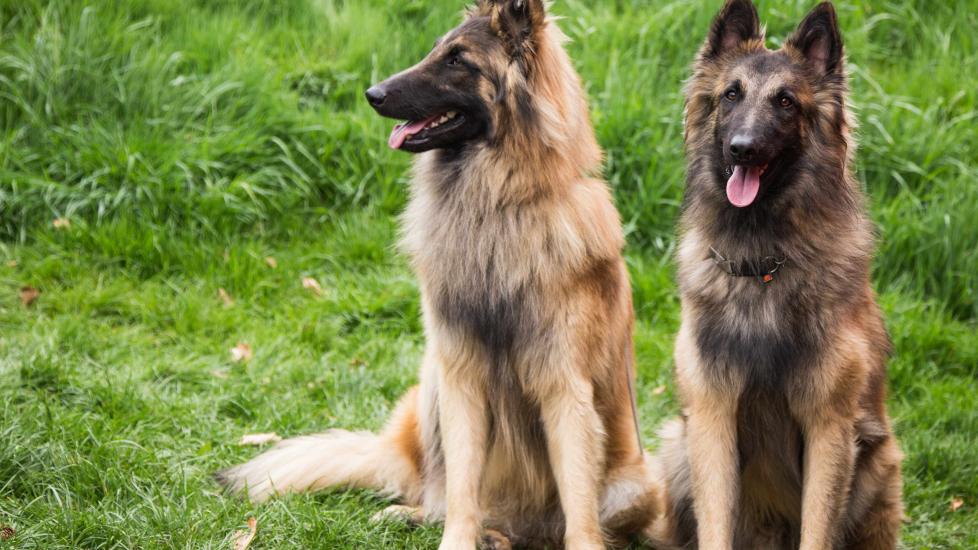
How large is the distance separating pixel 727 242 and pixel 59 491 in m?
2.66

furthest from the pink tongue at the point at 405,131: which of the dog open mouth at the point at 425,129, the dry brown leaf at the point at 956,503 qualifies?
the dry brown leaf at the point at 956,503

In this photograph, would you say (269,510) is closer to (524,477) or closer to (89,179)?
(524,477)

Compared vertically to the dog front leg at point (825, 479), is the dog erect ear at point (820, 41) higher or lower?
higher

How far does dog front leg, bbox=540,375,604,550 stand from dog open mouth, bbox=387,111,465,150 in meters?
1.05

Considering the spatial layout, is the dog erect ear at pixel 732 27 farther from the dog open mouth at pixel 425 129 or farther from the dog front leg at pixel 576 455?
the dog front leg at pixel 576 455

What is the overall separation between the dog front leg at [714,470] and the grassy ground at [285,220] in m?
1.11

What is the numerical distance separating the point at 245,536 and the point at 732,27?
8.35 ft

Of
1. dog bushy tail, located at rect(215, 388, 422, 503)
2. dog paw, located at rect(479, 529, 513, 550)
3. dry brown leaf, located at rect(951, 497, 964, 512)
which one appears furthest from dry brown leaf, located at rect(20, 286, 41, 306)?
dry brown leaf, located at rect(951, 497, 964, 512)

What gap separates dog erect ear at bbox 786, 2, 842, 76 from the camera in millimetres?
3324

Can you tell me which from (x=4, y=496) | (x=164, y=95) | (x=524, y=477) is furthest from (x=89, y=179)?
(x=524, y=477)

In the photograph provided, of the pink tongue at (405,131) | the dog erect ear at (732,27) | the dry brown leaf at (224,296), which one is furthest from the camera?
the dry brown leaf at (224,296)

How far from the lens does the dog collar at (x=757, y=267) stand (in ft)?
11.0

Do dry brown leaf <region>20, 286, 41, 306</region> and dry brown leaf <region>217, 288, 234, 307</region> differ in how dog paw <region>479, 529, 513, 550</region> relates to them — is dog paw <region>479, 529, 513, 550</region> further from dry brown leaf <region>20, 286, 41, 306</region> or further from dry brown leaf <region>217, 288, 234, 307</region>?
dry brown leaf <region>20, 286, 41, 306</region>

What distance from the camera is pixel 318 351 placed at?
5.61 meters
